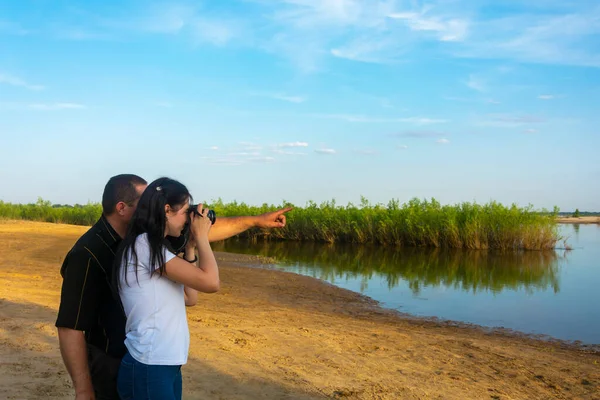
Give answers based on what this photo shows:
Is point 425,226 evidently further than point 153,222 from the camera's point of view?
Yes

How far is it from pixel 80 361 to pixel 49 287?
26.4 ft

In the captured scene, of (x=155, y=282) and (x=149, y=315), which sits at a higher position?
(x=155, y=282)

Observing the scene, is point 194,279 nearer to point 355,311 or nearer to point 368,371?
point 368,371

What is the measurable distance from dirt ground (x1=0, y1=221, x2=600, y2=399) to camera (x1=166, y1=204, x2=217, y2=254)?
234 cm

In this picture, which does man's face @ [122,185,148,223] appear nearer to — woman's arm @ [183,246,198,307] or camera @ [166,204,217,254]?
camera @ [166,204,217,254]

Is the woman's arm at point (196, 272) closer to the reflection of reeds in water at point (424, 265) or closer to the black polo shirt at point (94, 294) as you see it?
the black polo shirt at point (94, 294)

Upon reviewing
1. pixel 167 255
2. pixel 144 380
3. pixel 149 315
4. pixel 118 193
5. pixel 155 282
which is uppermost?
pixel 118 193

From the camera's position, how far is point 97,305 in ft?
8.38

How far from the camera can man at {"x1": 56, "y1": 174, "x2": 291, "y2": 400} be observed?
2477mm

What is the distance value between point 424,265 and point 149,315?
1583 cm

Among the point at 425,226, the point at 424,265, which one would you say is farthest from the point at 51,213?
the point at 424,265

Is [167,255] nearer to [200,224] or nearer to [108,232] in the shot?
[200,224]

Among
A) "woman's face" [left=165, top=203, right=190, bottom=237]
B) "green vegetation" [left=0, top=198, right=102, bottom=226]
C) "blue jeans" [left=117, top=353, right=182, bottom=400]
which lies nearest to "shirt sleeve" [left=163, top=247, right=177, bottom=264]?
"woman's face" [left=165, top=203, right=190, bottom=237]

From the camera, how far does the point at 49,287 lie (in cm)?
973
